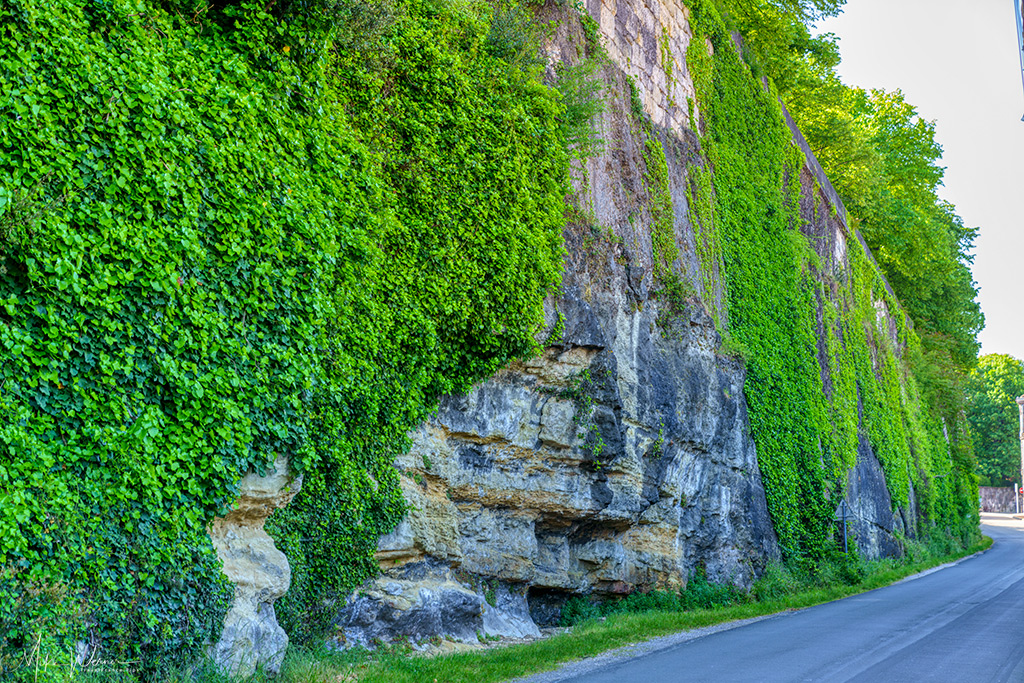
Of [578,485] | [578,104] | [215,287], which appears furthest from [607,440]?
[215,287]

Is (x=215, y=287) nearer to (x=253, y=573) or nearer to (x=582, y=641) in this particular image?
(x=253, y=573)

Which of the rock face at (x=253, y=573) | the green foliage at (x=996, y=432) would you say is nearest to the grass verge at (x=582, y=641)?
the rock face at (x=253, y=573)

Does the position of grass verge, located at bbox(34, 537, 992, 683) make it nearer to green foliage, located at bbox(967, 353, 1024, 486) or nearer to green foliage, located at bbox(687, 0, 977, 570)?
green foliage, located at bbox(687, 0, 977, 570)

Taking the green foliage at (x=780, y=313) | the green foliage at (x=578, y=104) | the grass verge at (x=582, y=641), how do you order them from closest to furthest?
the grass verge at (x=582, y=641)
the green foliage at (x=578, y=104)
the green foliage at (x=780, y=313)

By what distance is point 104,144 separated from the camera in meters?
5.71

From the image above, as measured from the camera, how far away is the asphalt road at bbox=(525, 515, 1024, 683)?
8109mm

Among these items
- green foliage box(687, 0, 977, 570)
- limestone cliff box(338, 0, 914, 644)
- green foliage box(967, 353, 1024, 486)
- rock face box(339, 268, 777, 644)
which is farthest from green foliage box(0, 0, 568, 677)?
green foliage box(967, 353, 1024, 486)

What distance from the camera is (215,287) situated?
6.42 meters

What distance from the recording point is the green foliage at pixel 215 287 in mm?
5184

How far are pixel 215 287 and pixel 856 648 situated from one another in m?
8.59

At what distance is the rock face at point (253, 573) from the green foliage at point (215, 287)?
11.6 inches

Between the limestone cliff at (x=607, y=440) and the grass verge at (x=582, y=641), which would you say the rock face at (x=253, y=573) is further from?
the limestone cliff at (x=607, y=440)

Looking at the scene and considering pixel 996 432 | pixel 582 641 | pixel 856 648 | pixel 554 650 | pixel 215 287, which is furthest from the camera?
pixel 996 432

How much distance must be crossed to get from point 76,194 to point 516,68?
6687 millimetres
